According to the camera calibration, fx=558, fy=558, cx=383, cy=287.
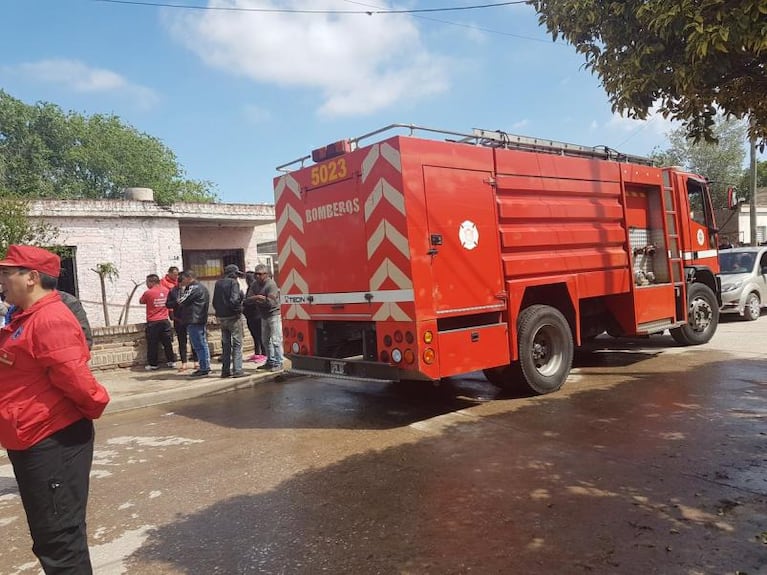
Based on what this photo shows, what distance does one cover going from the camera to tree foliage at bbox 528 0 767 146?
303cm

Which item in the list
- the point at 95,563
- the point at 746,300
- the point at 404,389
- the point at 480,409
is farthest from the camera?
the point at 746,300

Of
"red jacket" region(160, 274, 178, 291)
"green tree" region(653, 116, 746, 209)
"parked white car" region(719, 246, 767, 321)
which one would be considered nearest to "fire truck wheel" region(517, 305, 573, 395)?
"red jacket" region(160, 274, 178, 291)

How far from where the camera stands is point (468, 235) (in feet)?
18.8

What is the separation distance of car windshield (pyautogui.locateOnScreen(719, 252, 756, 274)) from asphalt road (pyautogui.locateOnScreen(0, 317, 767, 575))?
665cm

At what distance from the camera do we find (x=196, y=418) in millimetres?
6605

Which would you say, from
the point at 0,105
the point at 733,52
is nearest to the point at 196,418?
the point at 733,52

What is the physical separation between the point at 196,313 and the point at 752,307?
11.4 meters

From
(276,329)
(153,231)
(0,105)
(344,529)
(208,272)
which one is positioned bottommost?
(344,529)

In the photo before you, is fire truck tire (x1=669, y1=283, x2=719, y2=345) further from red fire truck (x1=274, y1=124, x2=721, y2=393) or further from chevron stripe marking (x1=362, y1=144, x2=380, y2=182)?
chevron stripe marking (x1=362, y1=144, x2=380, y2=182)

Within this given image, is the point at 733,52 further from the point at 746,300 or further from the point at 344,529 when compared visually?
the point at 746,300

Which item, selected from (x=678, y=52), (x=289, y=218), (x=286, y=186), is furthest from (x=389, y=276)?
(x=678, y=52)

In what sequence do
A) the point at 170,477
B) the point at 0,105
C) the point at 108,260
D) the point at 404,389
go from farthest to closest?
1. the point at 0,105
2. the point at 108,260
3. the point at 404,389
4. the point at 170,477

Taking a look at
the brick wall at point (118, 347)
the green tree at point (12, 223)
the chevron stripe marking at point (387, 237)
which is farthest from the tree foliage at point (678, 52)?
the green tree at point (12, 223)

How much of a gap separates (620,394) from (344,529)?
13.6ft
